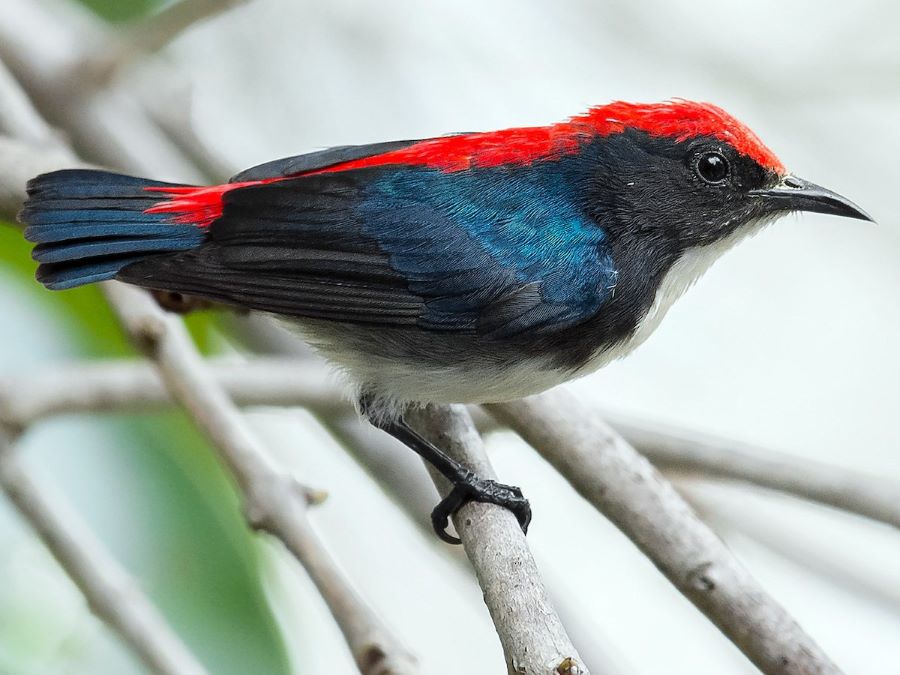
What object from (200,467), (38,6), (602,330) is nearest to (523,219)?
(602,330)

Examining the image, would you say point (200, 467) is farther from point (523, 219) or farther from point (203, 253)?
point (523, 219)

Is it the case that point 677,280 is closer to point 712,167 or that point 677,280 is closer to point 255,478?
point 712,167

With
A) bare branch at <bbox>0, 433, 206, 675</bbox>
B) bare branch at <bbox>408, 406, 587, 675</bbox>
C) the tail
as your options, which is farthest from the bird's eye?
bare branch at <bbox>0, 433, 206, 675</bbox>

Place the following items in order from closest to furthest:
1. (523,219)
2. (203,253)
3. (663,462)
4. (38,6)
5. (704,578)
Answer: (704,578)
(203,253)
(523,219)
(663,462)
(38,6)

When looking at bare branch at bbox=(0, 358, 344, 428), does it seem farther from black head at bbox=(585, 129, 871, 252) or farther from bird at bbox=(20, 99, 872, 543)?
black head at bbox=(585, 129, 871, 252)

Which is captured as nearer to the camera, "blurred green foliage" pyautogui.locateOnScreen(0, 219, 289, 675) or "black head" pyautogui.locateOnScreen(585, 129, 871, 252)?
"black head" pyautogui.locateOnScreen(585, 129, 871, 252)

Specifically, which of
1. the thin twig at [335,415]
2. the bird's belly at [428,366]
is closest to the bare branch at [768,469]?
the thin twig at [335,415]

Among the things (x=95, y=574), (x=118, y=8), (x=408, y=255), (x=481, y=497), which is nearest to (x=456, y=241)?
(x=408, y=255)
